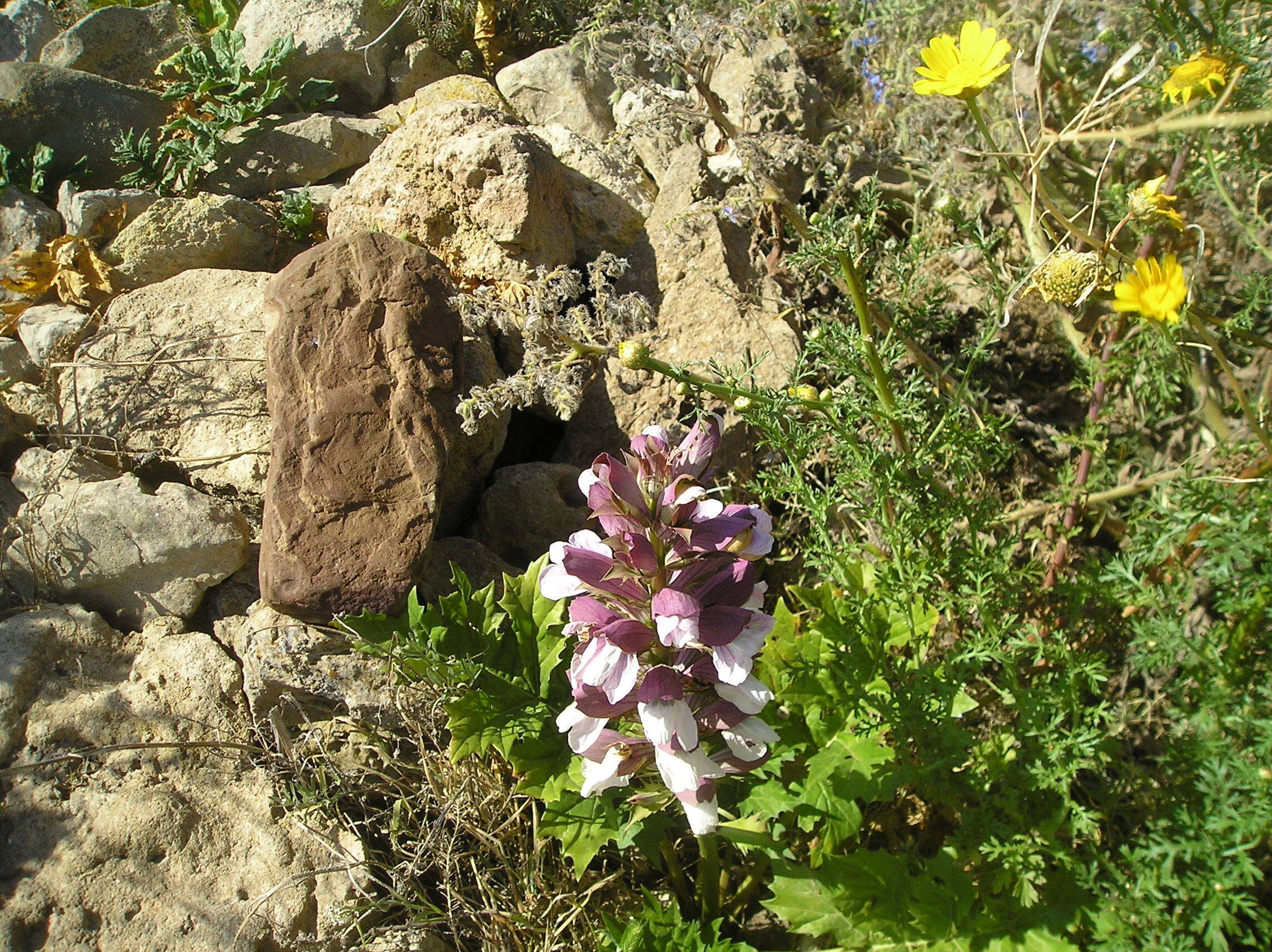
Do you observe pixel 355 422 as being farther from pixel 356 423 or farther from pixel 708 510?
pixel 708 510

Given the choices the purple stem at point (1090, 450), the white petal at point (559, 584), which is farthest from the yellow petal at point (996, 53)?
the white petal at point (559, 584)

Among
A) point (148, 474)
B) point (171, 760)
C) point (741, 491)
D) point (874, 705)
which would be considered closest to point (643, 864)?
point (874, 705)

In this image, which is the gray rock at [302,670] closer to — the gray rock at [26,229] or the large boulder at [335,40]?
the gray rock at [26,229]

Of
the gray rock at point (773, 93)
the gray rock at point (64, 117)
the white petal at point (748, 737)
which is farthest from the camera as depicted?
the gray rock at point (64, 117)

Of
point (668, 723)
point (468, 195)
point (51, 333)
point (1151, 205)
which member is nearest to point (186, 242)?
point (51, 333)

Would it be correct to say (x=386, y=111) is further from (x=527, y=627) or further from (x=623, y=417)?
(x=527, y=627)

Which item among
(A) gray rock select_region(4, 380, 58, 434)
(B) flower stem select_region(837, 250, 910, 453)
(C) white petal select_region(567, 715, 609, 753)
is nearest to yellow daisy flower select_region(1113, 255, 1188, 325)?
(B) flower stem select_region(837, 250, 910, 453)
